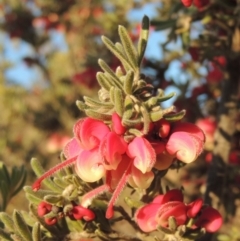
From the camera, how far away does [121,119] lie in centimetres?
89

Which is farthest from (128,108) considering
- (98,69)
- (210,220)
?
(98,69)

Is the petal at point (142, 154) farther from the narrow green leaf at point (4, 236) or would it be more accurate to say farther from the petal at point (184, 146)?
the narrow green leaf at point (4, 236)

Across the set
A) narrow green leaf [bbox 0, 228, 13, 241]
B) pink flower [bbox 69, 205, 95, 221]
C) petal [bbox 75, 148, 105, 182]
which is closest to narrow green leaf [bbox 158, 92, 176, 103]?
petal [bbox 75, 148, 105, 182]

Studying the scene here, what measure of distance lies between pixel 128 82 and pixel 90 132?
0.33 feet

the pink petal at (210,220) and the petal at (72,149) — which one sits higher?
the petal at (72,149)

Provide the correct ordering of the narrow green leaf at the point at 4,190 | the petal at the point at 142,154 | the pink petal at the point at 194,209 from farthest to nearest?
the narrow green leaf at the point at 4,190, the pink petal at the point at 194,209, the petal at the point at 142,154

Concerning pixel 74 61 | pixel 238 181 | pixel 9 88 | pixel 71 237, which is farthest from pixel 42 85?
pixel 71 237

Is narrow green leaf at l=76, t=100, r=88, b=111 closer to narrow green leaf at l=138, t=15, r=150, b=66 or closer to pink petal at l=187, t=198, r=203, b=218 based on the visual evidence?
narrow green leaf at l=138, t=15, r=150, b=66

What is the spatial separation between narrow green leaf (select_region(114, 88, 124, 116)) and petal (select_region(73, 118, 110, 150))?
0.04 metres

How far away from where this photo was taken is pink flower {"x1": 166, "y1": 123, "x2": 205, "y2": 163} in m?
0.92

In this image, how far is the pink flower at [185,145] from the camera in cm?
92

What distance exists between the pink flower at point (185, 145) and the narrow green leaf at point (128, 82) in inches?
4.1

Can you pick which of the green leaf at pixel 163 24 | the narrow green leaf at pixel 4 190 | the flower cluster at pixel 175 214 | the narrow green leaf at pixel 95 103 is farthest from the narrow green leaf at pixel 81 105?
the green leaf at pixel 163 24

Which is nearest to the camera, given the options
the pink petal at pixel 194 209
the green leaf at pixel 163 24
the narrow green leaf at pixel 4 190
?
the pink petal at pixel 194 209
